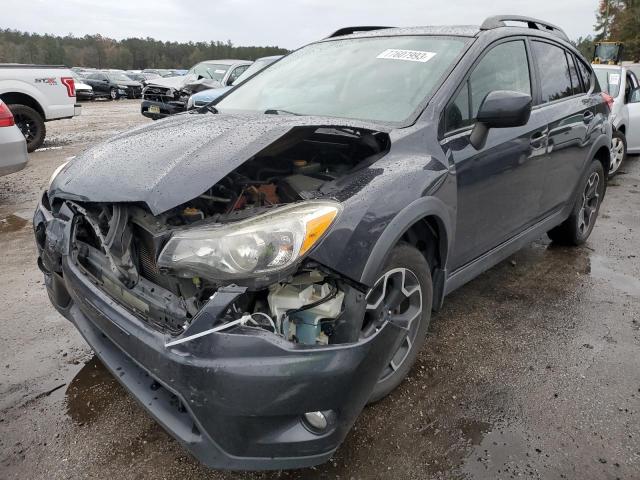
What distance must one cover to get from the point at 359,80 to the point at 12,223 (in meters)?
4.07

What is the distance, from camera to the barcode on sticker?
2.71 metres

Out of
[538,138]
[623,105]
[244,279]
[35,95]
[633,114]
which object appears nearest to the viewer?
[244,279]

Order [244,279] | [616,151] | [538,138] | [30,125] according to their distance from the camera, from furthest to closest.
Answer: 1. [30,125]
2. [616,151]
3. [538,138]
4. [244,279]

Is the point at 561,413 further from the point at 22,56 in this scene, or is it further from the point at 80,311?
the point at 22,56

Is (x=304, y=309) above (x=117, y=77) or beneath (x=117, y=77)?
beneath

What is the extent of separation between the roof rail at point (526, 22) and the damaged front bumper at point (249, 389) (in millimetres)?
2143

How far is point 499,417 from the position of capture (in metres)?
2.24

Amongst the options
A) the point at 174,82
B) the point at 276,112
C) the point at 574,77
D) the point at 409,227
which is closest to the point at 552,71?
the point at 574,77

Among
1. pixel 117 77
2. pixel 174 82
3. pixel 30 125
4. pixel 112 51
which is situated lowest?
pixel 30 125

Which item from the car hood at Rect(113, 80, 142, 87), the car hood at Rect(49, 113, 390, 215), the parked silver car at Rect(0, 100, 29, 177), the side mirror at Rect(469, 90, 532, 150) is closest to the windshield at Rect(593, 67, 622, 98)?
the side mirror at Rect(469, 90, 532, 150)

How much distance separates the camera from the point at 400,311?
7.23 ft

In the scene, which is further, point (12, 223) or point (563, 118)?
point (12, 223)

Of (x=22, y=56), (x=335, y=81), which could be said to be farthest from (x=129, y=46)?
(x=335, y=81)

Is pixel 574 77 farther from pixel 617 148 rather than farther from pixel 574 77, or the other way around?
pixel 617 148
